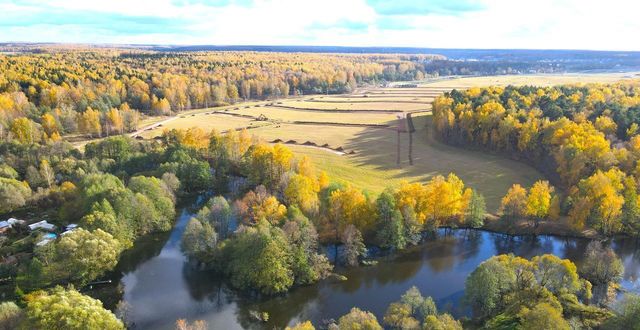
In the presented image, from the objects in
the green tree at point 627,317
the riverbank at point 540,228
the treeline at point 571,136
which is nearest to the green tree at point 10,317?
the green tree at point 627,317

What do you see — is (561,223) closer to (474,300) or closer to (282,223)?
(474,300)

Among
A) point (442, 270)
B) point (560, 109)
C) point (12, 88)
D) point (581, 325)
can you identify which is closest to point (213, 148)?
point (442, 270)

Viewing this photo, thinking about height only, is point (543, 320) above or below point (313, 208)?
below

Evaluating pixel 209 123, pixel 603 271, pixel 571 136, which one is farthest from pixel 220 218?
pixel 209 123

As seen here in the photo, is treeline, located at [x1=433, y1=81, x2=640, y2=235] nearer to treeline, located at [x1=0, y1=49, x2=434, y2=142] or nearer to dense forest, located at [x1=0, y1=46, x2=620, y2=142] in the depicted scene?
dense forest, located at [x1=0, y1=46, x2=620, y2=142]

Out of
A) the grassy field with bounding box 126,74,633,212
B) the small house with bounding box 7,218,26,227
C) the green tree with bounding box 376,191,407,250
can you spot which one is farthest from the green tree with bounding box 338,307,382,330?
the small house with bounding box 7,218,26,227

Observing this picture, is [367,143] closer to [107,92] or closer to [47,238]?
[47,238]
